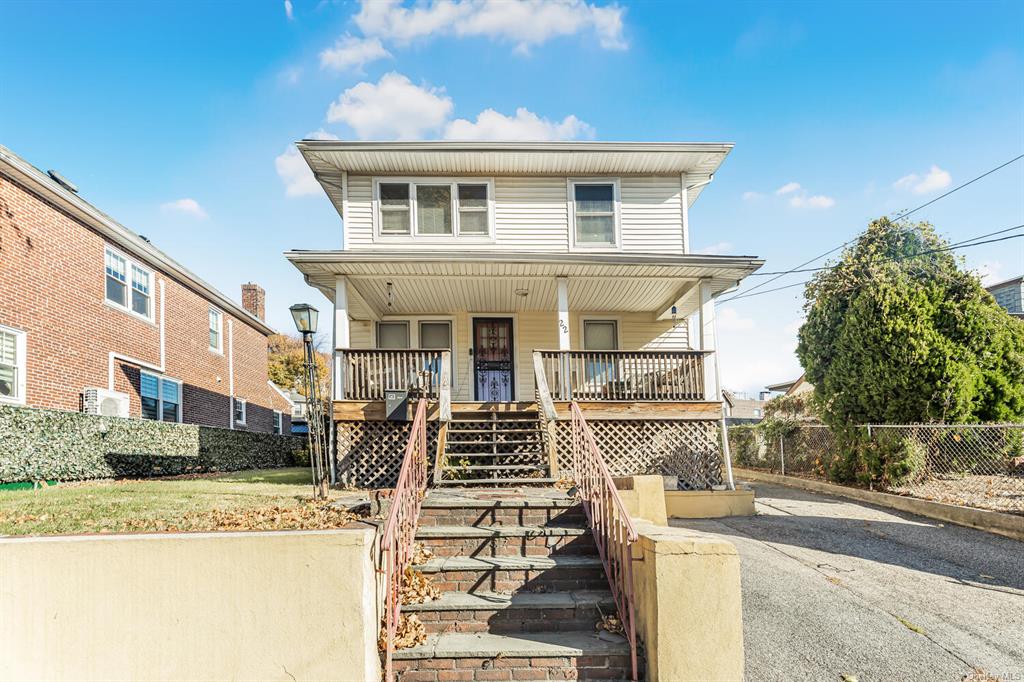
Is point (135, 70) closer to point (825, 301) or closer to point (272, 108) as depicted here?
point (272, 108)

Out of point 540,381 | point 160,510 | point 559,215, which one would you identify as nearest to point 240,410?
point 559,215

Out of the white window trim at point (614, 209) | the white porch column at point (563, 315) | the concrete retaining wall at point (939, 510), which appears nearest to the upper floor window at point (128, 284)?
the white porch column at point (563, 315)

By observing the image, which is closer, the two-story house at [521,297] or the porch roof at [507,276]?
the two-story house at [521,297]

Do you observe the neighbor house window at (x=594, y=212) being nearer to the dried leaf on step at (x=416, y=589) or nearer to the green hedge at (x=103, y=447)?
the dried leaf on step at (x=416, y=589)

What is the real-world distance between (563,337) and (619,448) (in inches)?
91.6

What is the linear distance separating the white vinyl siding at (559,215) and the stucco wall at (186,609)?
9.67 meters

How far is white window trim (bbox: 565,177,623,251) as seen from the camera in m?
12.8

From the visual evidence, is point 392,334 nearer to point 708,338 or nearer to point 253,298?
point 708,338

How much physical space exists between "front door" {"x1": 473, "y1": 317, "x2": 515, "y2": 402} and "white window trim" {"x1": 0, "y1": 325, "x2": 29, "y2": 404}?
29.9 ft

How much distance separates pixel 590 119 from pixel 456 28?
366 cm

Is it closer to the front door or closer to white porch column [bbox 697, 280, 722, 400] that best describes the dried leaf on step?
white porch column [bbox 697, 280, 722, 400]

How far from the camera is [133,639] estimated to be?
3.57m

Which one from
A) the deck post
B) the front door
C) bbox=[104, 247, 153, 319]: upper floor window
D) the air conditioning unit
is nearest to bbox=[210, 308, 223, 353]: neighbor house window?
bbox=[104, 247, 153, 319]: upper floor window

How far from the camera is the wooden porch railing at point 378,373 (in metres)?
10.5
